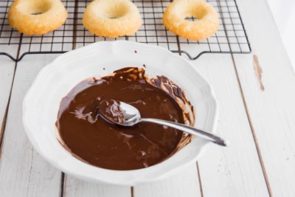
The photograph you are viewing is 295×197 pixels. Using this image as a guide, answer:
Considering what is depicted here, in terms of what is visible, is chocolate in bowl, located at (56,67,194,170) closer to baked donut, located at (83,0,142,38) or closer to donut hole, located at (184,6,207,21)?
baked donut, located at (83,0,142,38)

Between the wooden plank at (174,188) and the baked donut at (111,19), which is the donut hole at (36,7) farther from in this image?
the wooden plank at (174,188)

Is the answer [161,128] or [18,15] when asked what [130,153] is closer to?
[161,128]

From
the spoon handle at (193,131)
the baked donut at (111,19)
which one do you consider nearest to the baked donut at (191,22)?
the baked donut at (111,19)

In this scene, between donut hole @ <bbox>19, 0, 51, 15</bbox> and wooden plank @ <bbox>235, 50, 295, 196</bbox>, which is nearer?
wooden plank @ <bbox>235, 50, 295, 196</bbox>

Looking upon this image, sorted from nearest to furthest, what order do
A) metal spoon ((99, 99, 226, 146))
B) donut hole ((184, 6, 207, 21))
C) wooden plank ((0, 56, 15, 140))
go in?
metal spoon ((99, 99, 226, 146)) → wooden plank ((0, 56, 15, 140)) → donut hole ((184, 6, 207, 21))

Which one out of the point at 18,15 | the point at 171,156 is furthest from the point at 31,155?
the point at 18,15

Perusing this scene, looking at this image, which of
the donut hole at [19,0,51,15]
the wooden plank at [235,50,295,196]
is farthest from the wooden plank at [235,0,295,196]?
the donut hole at [19,0,51,15]

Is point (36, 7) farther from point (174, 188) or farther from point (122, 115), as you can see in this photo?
point (174, 188)
